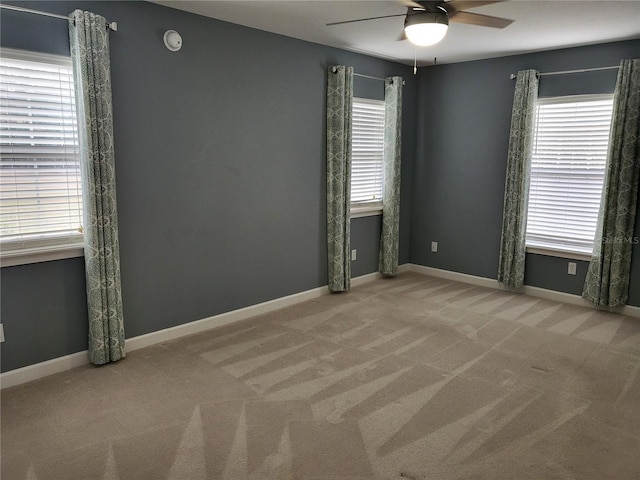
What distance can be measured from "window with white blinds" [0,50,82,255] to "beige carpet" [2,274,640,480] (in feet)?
3.29

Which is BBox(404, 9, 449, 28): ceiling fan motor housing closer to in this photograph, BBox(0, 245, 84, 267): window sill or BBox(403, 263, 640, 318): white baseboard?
BBox(0, 245, 84, 267): window sill

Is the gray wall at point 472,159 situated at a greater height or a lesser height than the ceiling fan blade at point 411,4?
lesser

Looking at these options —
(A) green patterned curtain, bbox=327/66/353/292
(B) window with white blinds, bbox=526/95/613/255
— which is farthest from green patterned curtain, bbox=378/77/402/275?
(B) window with white blinds, bbox=526/95/613/255

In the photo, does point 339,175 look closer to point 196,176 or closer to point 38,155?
point 196,176

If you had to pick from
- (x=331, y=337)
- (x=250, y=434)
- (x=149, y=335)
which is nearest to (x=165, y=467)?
(x=250, y=434)

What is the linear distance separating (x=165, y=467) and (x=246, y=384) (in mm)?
894

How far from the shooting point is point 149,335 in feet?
12.3

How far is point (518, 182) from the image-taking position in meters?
5.09

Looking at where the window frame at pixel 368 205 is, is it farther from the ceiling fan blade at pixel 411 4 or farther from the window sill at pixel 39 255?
the window sill at pixel 39 255

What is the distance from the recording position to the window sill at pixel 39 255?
301 cm

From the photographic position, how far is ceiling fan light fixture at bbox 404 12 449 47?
9.18 ft

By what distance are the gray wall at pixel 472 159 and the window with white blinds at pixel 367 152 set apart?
2.45 ft

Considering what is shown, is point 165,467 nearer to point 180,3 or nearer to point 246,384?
point 246,384

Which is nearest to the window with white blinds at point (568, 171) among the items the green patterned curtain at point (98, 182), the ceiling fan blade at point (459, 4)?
the ceiling fan blade at point (459, 4)
